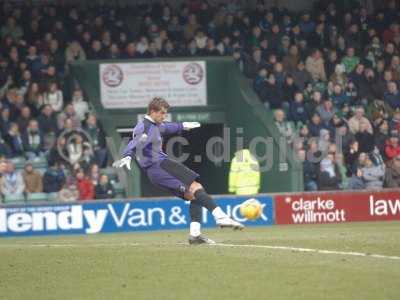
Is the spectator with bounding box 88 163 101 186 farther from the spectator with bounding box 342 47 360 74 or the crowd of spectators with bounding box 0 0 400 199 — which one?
the spectator with bounding box 342 47 360 74

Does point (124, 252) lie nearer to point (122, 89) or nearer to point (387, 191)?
point (387, 191)

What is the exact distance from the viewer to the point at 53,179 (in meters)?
23.0

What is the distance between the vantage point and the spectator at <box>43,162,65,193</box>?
22.9 m

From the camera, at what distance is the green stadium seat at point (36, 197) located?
74.7 feet

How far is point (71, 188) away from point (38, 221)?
1317 mm

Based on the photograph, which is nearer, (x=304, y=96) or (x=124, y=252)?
(x=124, y=252)

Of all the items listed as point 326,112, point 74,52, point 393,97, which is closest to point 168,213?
point 326,112

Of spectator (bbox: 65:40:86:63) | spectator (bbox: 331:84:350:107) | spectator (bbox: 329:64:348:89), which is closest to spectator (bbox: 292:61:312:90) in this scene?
spectator (bbox: 329:64:348:89)

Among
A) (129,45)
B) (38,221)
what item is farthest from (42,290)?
(129,45)

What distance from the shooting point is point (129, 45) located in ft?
85.1

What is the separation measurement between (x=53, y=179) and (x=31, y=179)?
1.61 feet

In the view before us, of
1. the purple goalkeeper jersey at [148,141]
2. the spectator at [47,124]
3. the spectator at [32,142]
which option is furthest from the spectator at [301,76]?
the purple goalkeeper jersey at [148,141]

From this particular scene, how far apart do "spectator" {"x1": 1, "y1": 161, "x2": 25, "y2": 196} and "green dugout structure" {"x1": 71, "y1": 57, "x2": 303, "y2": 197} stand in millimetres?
2579

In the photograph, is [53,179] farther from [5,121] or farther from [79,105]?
[79,105]
